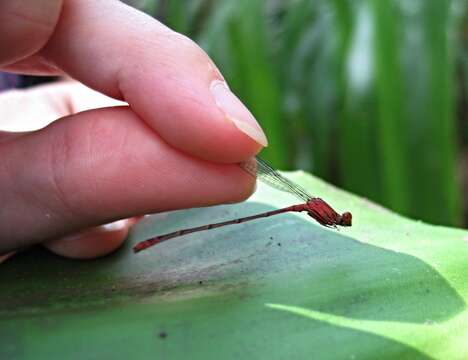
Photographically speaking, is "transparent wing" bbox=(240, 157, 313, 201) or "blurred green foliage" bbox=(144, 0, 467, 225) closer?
"transparent wing" bbox=(240, 157, 313, 201)

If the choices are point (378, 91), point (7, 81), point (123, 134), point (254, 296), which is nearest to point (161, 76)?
point (123, 134)

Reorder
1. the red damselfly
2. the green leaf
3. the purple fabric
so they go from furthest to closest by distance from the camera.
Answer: the purple fabric → the red damselfly → the green leaf

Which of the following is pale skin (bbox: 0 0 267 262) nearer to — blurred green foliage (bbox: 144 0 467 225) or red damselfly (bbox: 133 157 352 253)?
red damselfly (bbox: 133 157 352 253)

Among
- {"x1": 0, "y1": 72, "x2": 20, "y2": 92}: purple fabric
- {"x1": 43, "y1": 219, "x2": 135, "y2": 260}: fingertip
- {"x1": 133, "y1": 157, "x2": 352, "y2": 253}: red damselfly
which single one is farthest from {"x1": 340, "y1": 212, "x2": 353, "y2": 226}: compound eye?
{"x1": 0, "y1": 72, "x2": 20, "y2": 92}: purple fabric

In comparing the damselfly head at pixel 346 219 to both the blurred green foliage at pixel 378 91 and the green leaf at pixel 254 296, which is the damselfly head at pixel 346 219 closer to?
the green leaf at pixel 254 296

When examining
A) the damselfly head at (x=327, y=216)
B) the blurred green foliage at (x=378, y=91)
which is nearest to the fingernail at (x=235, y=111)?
the damselfly head at (x=327, y=216)

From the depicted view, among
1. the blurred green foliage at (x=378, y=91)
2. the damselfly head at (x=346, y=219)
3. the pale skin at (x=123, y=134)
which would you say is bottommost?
the blurred green foliage at (x=378, y=91)
